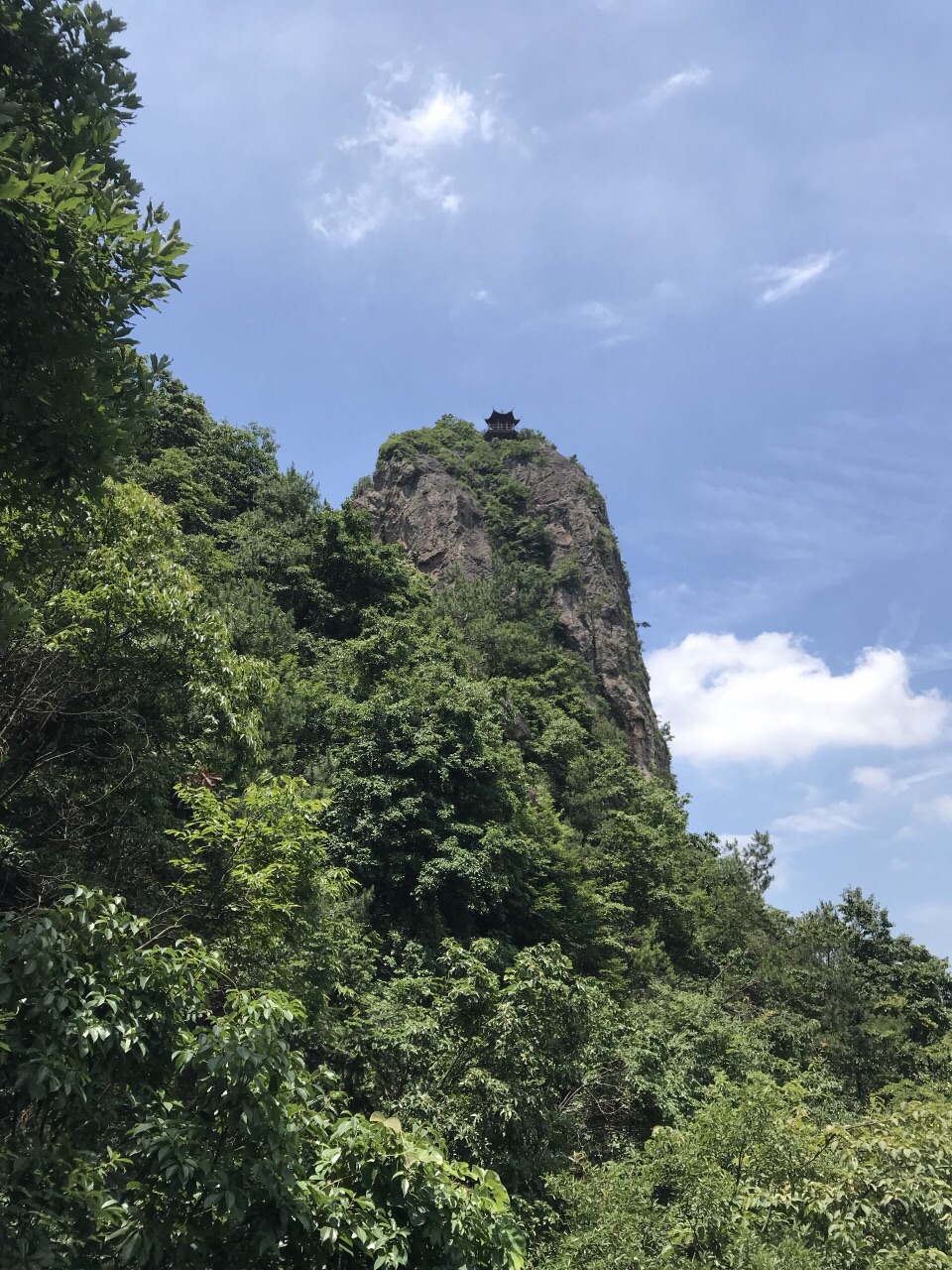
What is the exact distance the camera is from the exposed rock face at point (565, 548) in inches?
1662

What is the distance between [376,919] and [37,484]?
12069mm

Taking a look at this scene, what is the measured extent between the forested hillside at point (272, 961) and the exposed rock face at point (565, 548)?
21903 mm

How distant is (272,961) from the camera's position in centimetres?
839

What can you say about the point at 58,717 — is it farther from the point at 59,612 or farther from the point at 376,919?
the point at 376,919

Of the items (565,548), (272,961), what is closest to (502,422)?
(565,548)

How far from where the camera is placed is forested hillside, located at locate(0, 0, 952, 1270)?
13.0 ft

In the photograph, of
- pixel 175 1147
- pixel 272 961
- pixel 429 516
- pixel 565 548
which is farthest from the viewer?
pixel 565 548

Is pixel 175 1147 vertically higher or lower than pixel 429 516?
lower

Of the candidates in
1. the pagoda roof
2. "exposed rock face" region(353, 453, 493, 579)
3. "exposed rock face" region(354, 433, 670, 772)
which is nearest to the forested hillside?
"exposed rock face" region(354, 433, 670, 772)

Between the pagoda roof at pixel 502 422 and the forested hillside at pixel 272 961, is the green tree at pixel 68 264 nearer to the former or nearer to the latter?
the forested hillside at pixel 272 961

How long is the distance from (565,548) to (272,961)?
41.3 meters

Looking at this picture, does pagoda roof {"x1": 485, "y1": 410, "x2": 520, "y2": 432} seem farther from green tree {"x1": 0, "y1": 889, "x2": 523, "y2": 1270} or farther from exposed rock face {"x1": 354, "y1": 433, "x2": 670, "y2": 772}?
green tree {"x1": 0, "y1": 889, "x2": 523, "y2": 1270}

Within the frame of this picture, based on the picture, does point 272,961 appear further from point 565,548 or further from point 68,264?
point 565,548

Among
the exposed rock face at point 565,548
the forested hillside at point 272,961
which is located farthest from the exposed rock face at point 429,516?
the forested hillside at point 272,961
